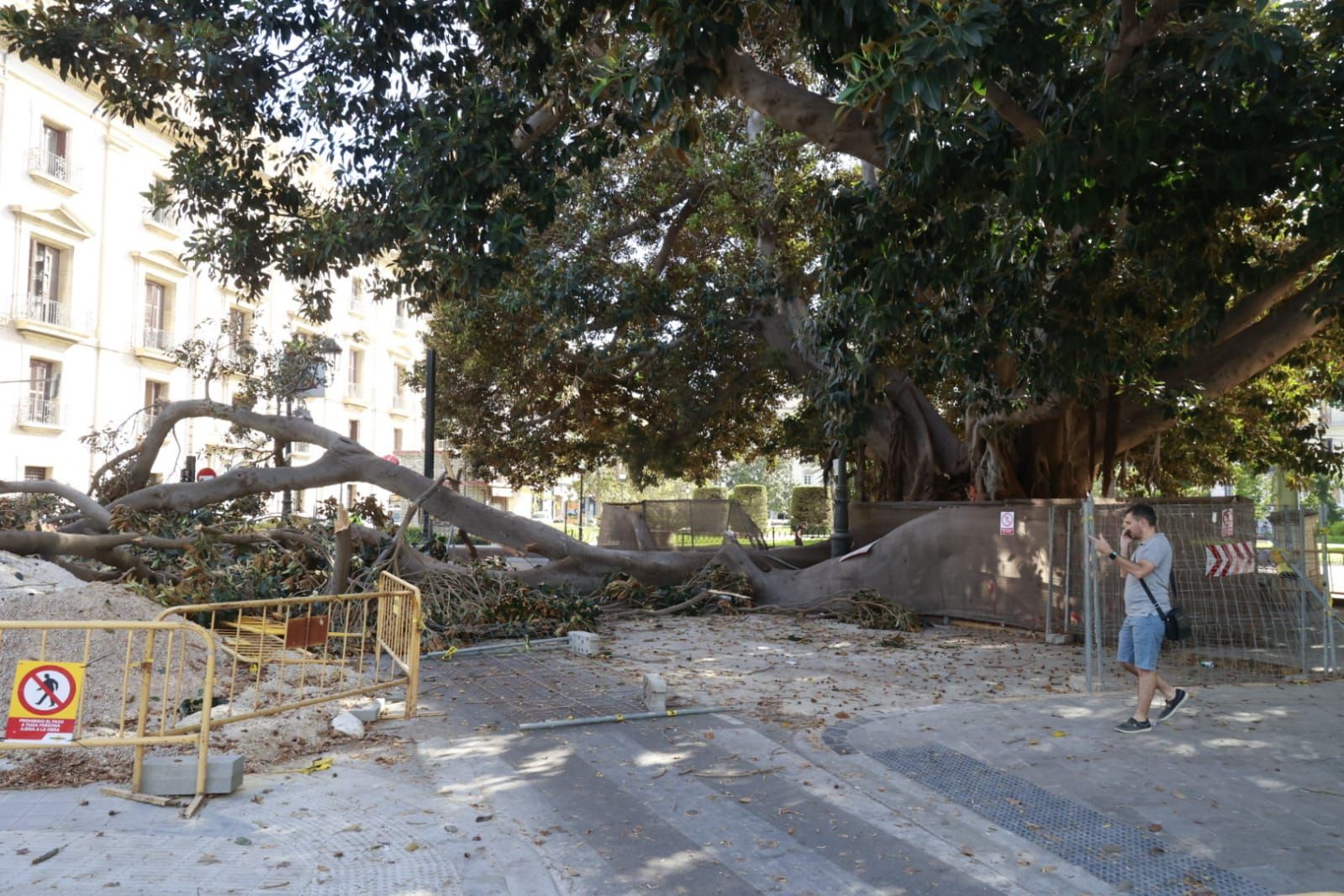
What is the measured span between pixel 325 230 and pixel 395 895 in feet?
27.5

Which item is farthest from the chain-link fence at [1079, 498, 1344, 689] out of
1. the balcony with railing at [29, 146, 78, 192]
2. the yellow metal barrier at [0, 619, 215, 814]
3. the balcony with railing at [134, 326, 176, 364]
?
the balcony with railing at [134, 326, 176, 364]

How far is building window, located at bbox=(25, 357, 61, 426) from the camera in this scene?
1125 inches

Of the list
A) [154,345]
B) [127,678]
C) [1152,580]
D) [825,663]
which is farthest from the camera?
[154,345]

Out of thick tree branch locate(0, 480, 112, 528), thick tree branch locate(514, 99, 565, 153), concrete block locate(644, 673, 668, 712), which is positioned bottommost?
concrete block locate(644, 673, 668, 712)

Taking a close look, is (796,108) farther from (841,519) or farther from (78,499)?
(78,499)

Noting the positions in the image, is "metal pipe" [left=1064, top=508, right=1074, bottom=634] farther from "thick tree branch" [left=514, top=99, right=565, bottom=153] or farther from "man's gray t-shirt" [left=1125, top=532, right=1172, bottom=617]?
"thick tree branch" [left=514, top=99, right=565, bottom=153]

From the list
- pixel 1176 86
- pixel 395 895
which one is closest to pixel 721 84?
pixel 1176 86

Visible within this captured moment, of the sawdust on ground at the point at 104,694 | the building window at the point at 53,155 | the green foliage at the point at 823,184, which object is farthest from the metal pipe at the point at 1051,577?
the building window at the point at 53,155

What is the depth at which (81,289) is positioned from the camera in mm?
30203

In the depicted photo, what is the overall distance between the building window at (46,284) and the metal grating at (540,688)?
24867mm

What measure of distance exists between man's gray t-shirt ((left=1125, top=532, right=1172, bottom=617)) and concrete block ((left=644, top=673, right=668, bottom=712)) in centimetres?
356

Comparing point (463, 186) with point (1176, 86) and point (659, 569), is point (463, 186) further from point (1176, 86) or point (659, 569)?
point (659, 569)

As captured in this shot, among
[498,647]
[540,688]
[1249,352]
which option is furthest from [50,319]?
[1249,352]

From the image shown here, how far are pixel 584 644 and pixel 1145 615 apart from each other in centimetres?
572
